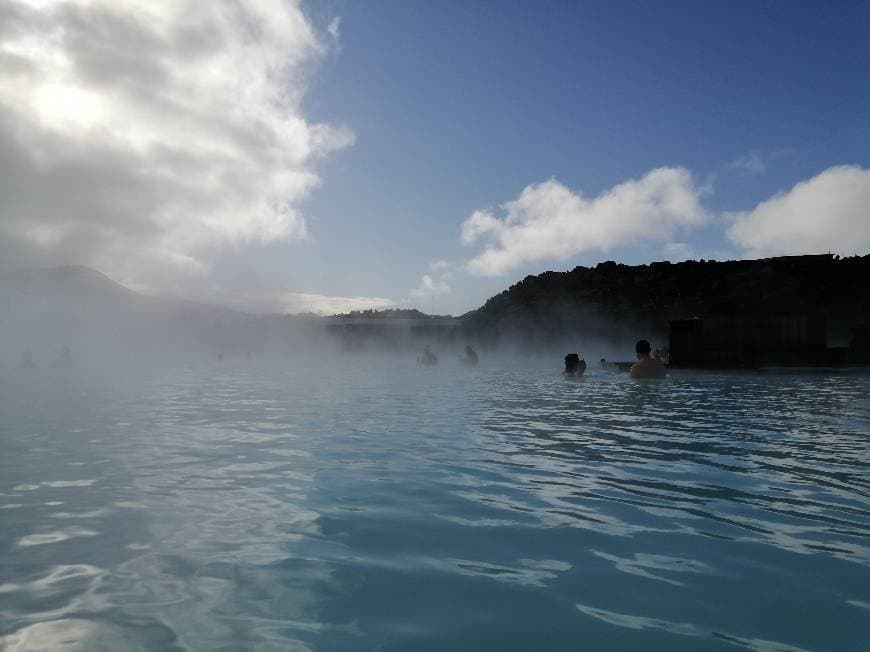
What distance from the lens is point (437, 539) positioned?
15.6 feet

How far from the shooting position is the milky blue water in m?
3.23

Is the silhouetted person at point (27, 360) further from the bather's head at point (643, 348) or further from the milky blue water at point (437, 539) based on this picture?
the bather's head at point (643, 348)

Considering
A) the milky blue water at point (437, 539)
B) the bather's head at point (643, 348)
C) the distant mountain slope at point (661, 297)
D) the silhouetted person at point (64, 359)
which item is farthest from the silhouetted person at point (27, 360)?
the distant mountain slope at point (661, 297)

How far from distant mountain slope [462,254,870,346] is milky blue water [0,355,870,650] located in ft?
133

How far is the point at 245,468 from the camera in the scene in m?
7.62

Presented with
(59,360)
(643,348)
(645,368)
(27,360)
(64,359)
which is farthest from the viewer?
(59,360)

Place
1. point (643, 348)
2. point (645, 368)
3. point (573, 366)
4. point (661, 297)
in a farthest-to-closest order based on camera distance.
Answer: point (661, 297) → point (573, 366) → point (645, 368) → point (643, 348)

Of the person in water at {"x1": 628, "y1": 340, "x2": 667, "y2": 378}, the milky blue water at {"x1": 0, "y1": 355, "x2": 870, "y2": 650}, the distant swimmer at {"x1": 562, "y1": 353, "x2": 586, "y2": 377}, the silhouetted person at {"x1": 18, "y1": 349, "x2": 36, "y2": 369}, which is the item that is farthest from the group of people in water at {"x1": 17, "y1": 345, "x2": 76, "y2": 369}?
the person in water at {"x1": 628, "y1": 340, "x2": 667, "y2": 378}

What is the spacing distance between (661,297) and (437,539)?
189 ft

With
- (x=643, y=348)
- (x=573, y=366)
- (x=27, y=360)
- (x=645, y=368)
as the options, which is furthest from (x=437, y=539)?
(x=27, y=360)

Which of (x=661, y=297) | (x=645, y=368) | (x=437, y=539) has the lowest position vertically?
(x=437, y=539)

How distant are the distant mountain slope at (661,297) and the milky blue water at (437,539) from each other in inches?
1600

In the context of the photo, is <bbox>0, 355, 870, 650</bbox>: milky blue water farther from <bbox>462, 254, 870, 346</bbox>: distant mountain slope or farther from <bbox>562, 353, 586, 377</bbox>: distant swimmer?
<bbox>462, 254, 870, 346</bbox>: distant mountain slope

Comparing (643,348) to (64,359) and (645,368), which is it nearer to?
(645,368)
